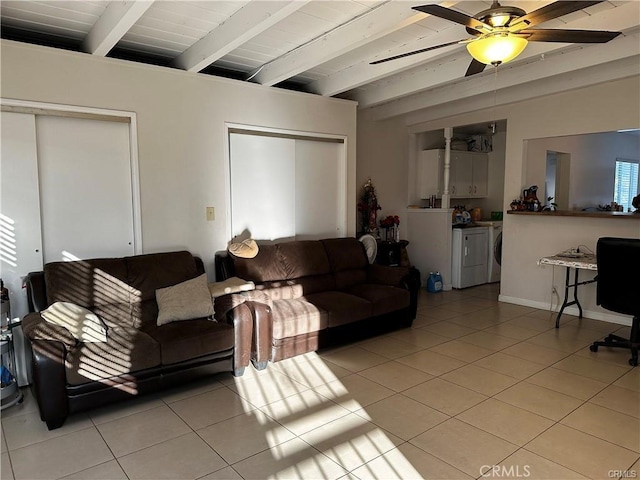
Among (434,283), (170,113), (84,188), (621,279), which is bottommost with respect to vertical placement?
(434,283)

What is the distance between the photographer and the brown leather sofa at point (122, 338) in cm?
269

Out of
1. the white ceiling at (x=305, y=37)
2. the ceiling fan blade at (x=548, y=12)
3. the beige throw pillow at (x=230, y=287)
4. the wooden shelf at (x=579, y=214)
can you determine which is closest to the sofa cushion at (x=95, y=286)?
the beige throw pillow at (x=230, y=287)

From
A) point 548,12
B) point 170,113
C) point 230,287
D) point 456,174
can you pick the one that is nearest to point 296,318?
point 230,287

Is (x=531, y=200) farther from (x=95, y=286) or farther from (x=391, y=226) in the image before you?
(x=95, y=286)

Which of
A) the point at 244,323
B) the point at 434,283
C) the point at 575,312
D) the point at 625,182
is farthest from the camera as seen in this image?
the point at 625,182

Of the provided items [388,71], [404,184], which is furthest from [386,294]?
[404,184]

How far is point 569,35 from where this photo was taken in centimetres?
250

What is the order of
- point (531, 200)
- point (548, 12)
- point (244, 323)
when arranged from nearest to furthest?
point (548, 12) → point (244, 323) → point (531, 200)

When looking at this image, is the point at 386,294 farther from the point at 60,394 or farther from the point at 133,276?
the point at 60,394

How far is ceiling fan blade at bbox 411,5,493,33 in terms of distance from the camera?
226 centimetres

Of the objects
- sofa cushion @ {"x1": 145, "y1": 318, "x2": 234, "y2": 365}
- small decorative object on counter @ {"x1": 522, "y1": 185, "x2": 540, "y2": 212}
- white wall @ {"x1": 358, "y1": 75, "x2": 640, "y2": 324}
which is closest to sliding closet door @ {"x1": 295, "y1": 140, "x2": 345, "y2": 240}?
white wall @ {"x1": 358, "y1": 75, "x2": 640, "y2": 324}

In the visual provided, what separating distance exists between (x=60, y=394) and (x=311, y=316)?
1.90 m

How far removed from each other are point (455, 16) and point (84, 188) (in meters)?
3.04

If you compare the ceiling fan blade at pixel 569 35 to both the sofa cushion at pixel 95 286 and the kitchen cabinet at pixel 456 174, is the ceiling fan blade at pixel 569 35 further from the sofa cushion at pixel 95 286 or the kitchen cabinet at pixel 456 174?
the kitchen cabinet at pixel 456 174
